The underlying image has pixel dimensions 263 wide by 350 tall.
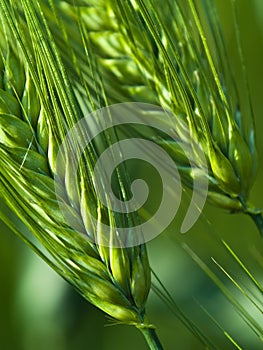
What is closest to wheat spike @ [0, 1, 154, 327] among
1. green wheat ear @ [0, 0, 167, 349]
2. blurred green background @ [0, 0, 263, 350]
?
green wheat ear @ [0, 0, 167, 349]

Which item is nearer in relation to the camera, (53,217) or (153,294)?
(53,217)

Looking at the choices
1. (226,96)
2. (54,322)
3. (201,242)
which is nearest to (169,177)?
(226,96)

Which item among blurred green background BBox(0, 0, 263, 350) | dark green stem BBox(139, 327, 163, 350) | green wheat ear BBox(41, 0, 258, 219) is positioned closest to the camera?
dark green stem BBox(139, 327, 163, 350)

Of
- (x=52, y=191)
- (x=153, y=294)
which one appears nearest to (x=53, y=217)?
(x=52, y=191)

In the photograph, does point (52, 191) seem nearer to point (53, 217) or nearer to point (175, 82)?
point (53, 217)

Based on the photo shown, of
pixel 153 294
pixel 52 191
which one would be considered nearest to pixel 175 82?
pixel 52 191

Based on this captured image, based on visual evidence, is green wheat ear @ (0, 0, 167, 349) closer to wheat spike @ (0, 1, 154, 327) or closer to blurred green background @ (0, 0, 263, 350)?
wheat spike @ (0, 1, 154, 327)

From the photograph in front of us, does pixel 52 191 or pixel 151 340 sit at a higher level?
pixel 52 191

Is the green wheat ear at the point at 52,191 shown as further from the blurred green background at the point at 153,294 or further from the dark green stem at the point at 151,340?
the blurred green background at the point at 153,294

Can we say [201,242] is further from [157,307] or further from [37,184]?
[37,184]
